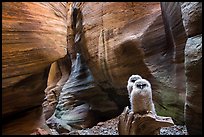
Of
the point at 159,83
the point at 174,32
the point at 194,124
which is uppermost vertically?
the point at 174,32

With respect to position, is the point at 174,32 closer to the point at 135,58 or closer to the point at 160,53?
the point at 160,53

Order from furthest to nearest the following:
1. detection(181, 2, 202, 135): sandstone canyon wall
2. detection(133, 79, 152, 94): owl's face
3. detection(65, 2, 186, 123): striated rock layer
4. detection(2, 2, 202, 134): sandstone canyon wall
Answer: detection(65, 2, 186, 123): striated rock layer
detection(133, 79, 152, 94): owl's face
detection(2, 2, 202, 134): sandstone canyon wall
detection(181, 2, 202, 135): sandstone canyon wall

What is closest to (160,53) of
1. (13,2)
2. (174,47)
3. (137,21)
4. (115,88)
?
(174,47)

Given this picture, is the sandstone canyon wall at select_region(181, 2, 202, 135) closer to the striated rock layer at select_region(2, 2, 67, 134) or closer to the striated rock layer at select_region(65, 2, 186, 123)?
the striated rock layer at select_region(65, 2, 186, 123)

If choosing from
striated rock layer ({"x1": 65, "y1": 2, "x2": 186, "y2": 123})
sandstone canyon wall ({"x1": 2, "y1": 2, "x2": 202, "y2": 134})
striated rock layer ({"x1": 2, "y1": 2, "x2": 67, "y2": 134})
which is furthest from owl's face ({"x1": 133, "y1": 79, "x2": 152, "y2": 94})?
striated rock layer ({"x1": 65, "y1": 2, "x2": 186, "y2": 123})

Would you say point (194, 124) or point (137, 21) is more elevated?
point (137, 21)

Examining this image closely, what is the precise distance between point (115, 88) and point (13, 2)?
14.4ft

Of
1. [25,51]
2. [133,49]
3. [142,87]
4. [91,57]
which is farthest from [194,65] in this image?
[91,57]

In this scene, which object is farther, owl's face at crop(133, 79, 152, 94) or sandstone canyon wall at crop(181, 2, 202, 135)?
owl's face at crop(133, 79, 152, 94)

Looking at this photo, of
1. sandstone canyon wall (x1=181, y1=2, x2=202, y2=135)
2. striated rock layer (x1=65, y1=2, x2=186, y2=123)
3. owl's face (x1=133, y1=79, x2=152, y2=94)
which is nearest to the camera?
sandstone canyon wall (x1=181, y1=2, x2=202, y2=135)

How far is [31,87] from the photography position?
130 inches

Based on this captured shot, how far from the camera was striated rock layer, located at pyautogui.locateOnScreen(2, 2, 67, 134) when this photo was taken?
2.86m

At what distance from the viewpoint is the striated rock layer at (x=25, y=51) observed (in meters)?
2.86

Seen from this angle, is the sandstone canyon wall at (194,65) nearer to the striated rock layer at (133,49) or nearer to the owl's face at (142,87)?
the owl's face at (142,87)
